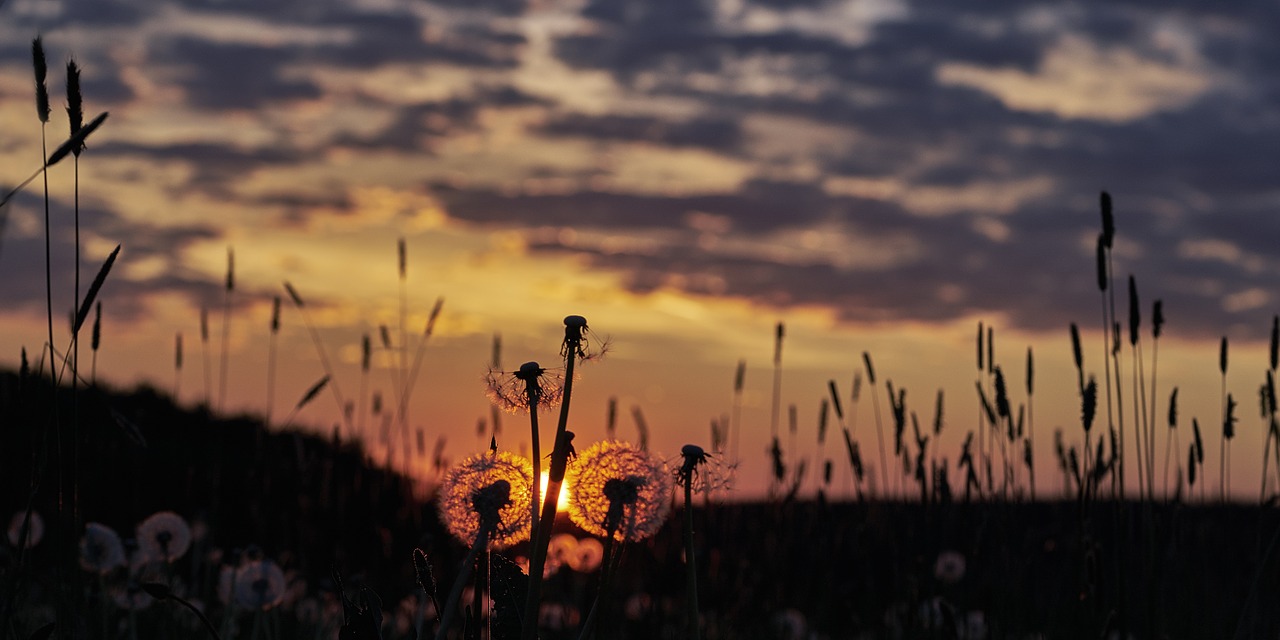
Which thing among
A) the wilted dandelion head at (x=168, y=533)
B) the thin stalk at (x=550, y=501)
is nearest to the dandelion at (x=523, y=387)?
the thin stalk at (x=550, y=501)

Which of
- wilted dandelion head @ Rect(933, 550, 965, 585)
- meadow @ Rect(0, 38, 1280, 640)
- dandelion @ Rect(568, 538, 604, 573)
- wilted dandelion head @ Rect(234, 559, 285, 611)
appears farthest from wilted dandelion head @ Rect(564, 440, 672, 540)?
wilted dandelion head @ Rect(933, 550, 965, 585)

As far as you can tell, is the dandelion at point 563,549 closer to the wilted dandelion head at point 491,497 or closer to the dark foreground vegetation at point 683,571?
the dark foreground vegetation at point 683,571

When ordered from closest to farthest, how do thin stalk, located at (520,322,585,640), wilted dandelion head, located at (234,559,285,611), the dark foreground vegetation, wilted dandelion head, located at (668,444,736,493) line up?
1. thin stalk, located at (520,322,585,640)
2. wilted dandelion head, located at (668,444,736,493)
3. the dark foreground vegetation
4. wilted dandelion head, located at (234,559,285,611)

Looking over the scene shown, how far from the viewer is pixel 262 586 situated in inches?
124

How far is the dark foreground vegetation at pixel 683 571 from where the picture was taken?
2.40m

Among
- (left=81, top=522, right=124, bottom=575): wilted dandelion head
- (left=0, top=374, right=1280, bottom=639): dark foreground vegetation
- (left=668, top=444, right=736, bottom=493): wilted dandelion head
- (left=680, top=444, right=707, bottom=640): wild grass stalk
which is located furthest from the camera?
(left=81, top=522, right=124, bottom=575): wilted dandelion head

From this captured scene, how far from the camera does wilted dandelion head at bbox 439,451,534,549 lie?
1630 millimetres

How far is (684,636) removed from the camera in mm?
3912

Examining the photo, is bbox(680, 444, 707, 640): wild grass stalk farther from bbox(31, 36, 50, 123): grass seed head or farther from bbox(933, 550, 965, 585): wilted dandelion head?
bbox(933, 550, 965, 585): wilted dandelion head

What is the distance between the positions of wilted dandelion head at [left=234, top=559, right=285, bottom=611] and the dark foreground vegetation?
0.04 feet

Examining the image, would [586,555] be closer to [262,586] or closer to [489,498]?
[262,586]

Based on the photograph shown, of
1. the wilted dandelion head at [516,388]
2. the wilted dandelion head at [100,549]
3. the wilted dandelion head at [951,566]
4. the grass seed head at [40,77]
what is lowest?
the wilted dandelion head at [951,566]

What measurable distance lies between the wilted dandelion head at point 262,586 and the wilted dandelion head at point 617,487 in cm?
185

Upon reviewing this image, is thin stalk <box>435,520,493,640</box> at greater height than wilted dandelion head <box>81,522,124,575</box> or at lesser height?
greater
